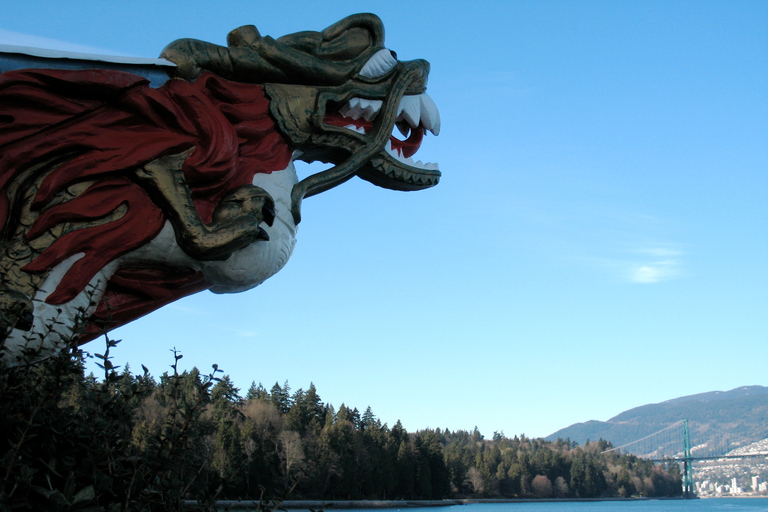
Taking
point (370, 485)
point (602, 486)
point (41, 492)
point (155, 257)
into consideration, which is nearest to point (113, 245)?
point (155, 257)

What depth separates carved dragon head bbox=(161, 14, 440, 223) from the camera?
5.00 m

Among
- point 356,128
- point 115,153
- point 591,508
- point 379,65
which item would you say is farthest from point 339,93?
point 591,508

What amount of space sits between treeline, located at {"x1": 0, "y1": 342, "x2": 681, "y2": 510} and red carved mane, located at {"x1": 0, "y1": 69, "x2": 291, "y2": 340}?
659mm

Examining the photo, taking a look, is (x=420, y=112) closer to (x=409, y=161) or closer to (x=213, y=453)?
(x=409, y=161)

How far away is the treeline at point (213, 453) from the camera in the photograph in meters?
2.34

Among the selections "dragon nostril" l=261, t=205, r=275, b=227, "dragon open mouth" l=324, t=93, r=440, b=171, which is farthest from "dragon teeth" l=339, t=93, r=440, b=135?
A: "dragon nostril" l=261, t=205, r=275, b=227

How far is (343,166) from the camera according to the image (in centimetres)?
529

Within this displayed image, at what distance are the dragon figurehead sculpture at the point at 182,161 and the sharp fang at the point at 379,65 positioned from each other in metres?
0.01

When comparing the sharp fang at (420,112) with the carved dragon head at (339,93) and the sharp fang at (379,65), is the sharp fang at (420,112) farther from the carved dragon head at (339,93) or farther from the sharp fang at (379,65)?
the sharp fang at (379,65)

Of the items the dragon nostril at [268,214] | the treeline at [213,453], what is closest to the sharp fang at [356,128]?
the dragon nostril at [268,214]

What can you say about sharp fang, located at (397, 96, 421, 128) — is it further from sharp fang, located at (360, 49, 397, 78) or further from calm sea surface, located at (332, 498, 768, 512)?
calm sea surface, located at (332, 498, 768, 512)

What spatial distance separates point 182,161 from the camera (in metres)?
4.48

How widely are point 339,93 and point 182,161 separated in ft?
4.55

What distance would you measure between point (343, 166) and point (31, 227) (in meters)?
2.16
